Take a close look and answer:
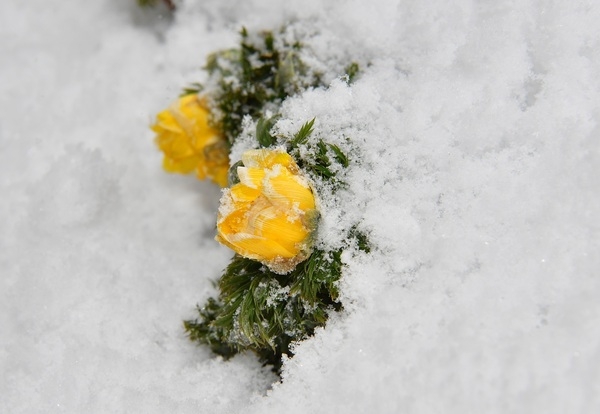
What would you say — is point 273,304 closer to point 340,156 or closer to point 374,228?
point 374,228

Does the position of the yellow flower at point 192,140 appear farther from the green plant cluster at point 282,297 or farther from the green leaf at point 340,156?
the green leaf at point 340,156

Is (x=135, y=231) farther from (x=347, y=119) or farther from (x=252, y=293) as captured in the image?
(x=347, y=119)

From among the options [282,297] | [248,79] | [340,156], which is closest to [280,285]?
[282,297]

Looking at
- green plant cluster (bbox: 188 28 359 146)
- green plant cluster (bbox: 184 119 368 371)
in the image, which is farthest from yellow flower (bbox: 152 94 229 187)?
green plant cluster (bbox: 184 119 368 371)

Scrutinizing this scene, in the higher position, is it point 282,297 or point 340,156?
point 340,156

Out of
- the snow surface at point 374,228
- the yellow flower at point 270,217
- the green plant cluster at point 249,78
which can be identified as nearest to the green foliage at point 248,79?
the green plant cluster at point 249,78

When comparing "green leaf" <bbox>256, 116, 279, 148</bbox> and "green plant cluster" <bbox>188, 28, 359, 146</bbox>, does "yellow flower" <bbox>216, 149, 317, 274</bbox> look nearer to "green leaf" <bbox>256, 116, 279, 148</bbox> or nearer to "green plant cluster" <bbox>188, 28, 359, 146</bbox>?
"green leaf" <bbox>256, 116, 279, 148</bbox>
